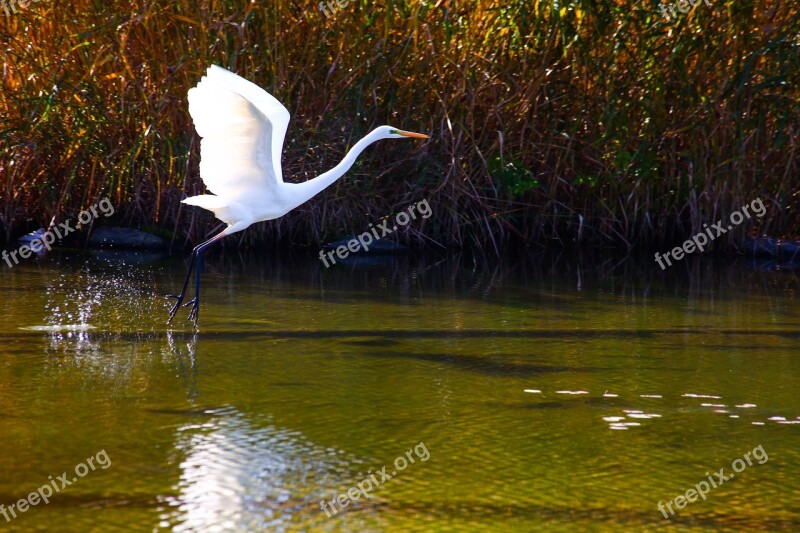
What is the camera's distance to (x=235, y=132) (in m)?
4.93

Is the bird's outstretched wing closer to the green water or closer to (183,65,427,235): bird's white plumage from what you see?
(183,65,427,235): bird's white plumage

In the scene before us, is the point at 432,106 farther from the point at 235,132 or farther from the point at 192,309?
the point at 235,132

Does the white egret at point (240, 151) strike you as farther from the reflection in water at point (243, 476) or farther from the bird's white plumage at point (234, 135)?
the reflection in water at point (243, 476)

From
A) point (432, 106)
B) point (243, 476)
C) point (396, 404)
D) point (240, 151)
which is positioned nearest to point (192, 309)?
point (240, 151)

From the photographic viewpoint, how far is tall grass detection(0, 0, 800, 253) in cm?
772

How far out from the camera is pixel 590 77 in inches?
323

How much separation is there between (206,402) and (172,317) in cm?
167

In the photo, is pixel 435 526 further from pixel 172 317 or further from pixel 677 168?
pixel 677 168

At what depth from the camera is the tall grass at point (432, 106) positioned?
25.3 feet

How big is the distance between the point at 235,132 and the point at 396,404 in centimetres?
163

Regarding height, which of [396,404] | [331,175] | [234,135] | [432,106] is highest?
[432,106]

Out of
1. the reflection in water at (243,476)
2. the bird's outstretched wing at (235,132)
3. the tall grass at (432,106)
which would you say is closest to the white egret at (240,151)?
the bird's outstretched wing at (235,132)

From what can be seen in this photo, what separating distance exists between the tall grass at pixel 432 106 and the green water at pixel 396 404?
55.7 inches

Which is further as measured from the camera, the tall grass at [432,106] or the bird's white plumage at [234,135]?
the tall grass at [432,106]
